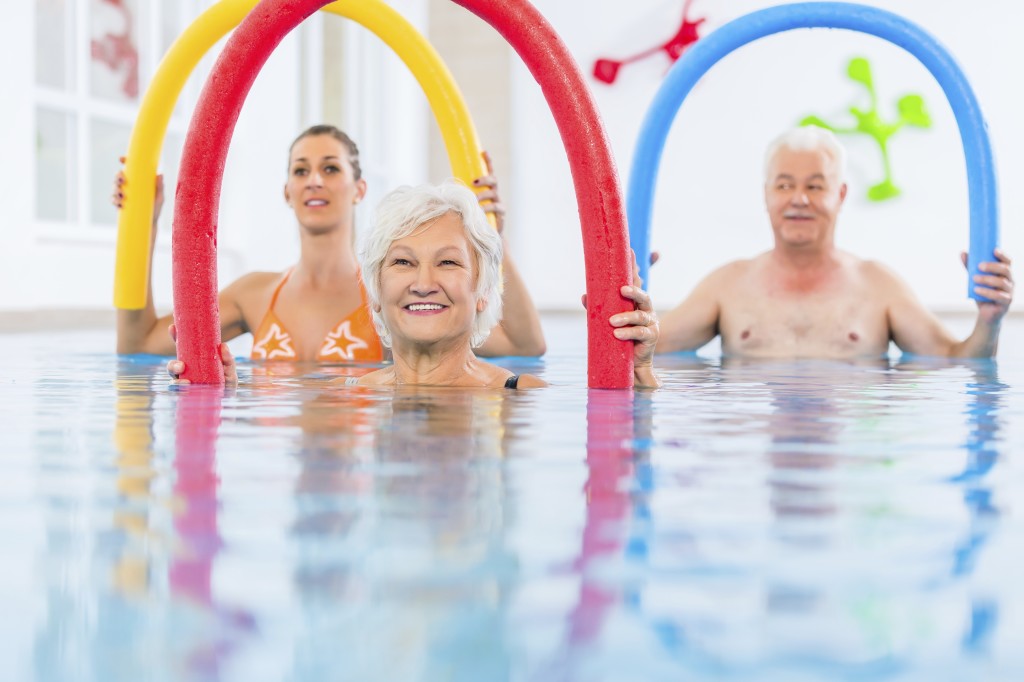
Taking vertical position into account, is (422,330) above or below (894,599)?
above

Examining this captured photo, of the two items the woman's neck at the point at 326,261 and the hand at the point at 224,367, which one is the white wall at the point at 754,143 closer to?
the woman's neck at the point at 326,261

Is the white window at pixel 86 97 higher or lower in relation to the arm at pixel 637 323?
higher

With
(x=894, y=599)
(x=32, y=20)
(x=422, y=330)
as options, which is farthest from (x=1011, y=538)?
(x=32, y=20)

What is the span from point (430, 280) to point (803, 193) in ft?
5.88

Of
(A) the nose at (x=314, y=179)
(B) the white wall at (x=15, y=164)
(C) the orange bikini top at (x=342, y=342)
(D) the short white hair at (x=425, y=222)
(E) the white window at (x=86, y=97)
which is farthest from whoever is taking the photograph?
(E) the white window at (x=86, y=97)

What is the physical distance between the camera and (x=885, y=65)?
995 centimetres

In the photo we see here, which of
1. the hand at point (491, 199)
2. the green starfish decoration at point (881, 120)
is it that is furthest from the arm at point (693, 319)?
the green starfish decoration at point (881, 120)

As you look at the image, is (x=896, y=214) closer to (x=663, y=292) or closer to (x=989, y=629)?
(x=663, y=292)

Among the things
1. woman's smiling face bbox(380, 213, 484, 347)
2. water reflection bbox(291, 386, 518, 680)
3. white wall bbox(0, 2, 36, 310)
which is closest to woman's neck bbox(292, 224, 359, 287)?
woman's smiling face bbox(380, 213, 484, 347)

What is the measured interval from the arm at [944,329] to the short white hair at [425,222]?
5.43ft

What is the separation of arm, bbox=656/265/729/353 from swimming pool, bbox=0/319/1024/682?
208 centimetres

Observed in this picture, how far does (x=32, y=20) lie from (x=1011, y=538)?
17.7ft

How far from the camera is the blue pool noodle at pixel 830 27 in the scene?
3.43 meters

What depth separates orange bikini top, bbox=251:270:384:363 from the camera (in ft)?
11.2
